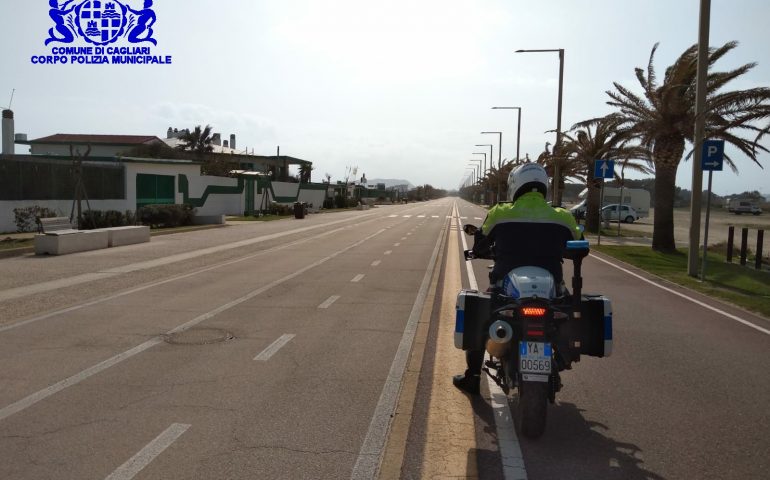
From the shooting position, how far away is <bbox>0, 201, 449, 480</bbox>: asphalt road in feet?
14.4

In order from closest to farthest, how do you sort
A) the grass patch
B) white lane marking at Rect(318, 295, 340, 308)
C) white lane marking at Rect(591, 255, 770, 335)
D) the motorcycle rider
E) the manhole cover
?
the motorcycle rider
the manhole cover
white lane marking at Rect(591, 255, 770, 335)
white lane marking at Rect(318, 295, 340, 308)
the grass patch

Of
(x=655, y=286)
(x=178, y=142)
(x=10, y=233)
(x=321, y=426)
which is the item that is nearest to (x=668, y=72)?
(x=655, y=286)

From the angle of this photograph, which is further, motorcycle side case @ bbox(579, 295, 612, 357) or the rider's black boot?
the rider's black boot

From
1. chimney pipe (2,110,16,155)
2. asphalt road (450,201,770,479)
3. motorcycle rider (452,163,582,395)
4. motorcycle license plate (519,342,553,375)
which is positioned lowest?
asphalt road (450,201,770,479)

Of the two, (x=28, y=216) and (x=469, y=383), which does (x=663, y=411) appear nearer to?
(x=469, y=383)

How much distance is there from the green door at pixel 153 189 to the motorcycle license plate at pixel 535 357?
31249 mm

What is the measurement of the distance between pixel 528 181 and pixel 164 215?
27.2 m

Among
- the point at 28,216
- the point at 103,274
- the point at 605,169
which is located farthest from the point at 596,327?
the point at 28,216

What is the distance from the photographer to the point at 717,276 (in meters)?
15.5

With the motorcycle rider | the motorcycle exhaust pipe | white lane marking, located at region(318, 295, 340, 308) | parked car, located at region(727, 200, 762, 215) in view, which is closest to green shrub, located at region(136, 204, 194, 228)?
white lane marking, located at region(318, 295, 340, 308)

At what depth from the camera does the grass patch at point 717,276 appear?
12117 millimetres

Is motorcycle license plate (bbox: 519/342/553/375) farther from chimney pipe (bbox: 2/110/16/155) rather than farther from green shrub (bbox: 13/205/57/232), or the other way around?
chimney pipe (bbox: 2/110/16/155)

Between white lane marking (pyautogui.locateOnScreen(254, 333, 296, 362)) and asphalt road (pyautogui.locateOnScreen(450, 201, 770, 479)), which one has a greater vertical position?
asphalt road (pyautogui.locateOnScreen(450, 201, 770, 479))

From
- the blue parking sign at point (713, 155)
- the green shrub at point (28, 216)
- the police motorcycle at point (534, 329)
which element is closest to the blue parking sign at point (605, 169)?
the blue parking sign at point (713, 155)
